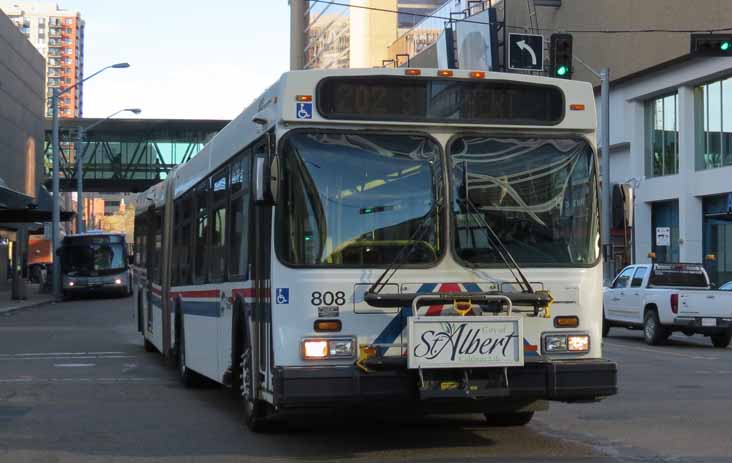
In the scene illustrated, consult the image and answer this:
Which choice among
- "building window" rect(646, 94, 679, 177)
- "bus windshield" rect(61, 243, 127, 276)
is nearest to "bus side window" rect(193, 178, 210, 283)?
"building window" rect(646, 94, 679, 177)

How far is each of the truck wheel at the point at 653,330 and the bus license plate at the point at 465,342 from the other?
1665 cm

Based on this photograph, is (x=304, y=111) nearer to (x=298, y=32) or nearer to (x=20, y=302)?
(x=20, y=302)

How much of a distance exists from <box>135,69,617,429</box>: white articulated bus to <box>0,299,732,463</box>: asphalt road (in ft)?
1.99

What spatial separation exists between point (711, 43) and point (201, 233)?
45.5 ft

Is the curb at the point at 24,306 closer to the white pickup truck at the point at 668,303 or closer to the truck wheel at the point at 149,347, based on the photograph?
the truck wheel at the point at 149,347

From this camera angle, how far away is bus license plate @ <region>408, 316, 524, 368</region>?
8586 millimetres

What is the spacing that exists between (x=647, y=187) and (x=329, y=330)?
40577 millimetres

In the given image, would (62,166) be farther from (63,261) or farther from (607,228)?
(607,228)

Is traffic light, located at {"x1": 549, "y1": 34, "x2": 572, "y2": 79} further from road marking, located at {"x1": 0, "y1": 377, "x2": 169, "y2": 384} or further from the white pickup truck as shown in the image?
road marking, located at {"x1": 0, "y1": 377, "x2": 169, "y2": 384}

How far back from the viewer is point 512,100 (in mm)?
9523

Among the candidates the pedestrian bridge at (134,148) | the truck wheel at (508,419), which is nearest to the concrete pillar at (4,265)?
the pedestrian bridge at (134,148)

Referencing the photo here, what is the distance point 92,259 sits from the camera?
2024 inches

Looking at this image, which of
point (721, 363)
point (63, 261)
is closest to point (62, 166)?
point (63, 261)

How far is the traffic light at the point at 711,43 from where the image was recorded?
2329cm
